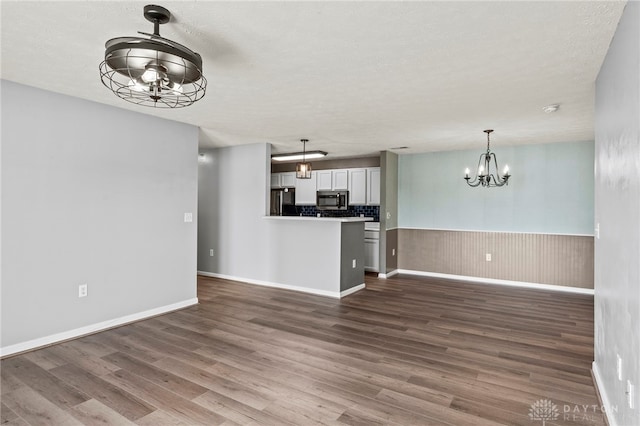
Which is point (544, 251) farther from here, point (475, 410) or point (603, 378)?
point (475, 410)

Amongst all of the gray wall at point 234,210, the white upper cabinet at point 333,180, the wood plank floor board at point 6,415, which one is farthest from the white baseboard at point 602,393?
the white upper cabinet at point 333,180

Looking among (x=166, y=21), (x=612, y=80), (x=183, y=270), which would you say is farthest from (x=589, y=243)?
(x=166, y=21)

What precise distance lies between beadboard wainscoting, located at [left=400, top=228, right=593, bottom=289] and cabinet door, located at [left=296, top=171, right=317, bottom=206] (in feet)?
6.76

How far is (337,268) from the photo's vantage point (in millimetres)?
5203

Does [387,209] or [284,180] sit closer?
[387,209]

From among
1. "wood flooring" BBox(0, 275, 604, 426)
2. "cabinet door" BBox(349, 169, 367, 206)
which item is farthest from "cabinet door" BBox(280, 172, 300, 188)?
"wood flooring" BBox(0, 275, 604, 426)

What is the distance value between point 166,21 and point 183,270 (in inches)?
130

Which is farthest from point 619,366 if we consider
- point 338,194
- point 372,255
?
point 338,194

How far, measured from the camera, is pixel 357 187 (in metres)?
7.41

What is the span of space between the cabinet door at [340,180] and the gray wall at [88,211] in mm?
3512

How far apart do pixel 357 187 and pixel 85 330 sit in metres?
5.18

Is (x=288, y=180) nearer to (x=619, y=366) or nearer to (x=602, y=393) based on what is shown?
(x=602, y=393)

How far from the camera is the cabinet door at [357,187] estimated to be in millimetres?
7316

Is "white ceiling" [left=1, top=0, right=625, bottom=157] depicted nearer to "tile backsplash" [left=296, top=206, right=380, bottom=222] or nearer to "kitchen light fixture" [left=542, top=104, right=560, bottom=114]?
"kitchen light fixture" [left=542, top=104, right=560, bottom=114]
